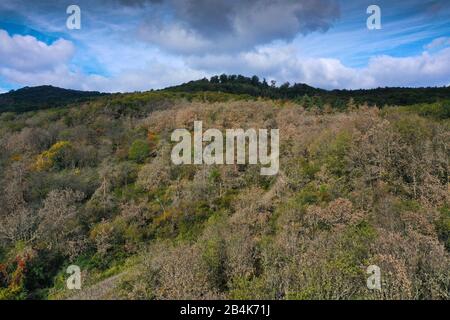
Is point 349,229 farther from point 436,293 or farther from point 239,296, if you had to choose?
point 239,296

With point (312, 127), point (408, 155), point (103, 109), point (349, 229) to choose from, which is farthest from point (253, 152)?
point (103, 109)
